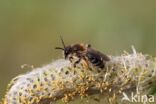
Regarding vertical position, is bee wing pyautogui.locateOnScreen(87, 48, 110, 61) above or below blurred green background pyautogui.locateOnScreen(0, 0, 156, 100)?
below

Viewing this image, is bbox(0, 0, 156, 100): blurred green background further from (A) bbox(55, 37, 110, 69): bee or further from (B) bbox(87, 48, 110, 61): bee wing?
(B) bbox(87, 48, 110, 61): bee wing

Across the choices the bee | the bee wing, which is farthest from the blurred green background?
the bee wing

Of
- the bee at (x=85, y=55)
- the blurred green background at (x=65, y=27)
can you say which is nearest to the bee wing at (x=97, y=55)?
the bee at (x=85, y=55)

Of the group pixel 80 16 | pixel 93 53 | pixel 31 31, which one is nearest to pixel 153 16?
pixel 80 16

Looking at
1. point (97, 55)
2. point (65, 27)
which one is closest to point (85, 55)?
point (97, 55)

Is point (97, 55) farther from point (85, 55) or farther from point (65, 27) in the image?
point (65, 27)
